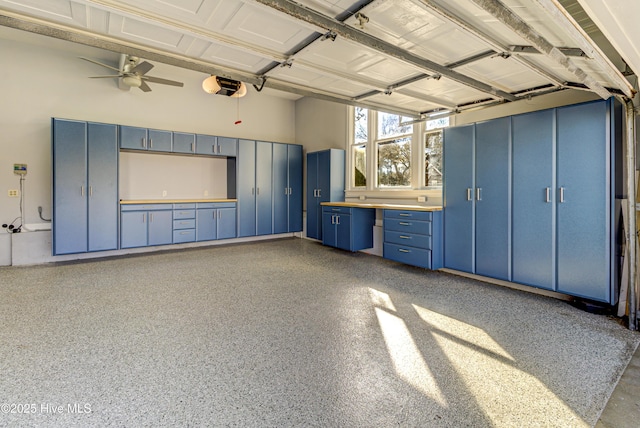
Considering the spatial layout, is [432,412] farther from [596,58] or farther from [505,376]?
[596,58]

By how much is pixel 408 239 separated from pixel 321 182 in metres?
2.81

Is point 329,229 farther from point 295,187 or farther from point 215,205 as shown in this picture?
point 215,205

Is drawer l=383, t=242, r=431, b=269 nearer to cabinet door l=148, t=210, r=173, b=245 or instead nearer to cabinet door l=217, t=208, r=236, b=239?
cabinet door l=217, t=208, r=236, b=239

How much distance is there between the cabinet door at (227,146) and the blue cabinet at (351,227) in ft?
7.97

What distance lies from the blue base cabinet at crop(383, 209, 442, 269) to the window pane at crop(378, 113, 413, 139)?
1.59 meters

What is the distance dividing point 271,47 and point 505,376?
2.93 meters

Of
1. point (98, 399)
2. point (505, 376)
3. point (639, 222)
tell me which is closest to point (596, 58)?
point (639, 222)

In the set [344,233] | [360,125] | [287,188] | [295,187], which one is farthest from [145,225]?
[360,125]

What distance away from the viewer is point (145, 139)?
5633 mm

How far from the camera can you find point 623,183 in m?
3.16

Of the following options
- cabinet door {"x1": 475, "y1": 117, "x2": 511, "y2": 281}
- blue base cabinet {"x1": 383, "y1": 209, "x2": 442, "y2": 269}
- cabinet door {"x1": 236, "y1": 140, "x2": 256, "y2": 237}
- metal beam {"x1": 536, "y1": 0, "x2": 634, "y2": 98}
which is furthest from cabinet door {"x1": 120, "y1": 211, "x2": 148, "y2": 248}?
metal beam {"x1": 536, "y1": 0, "x2": 634, "y2": 98}

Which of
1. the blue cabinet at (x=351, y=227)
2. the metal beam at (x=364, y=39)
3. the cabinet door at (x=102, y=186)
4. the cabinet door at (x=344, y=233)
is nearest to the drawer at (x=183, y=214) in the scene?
the cabinet door at (x=102, y=186)

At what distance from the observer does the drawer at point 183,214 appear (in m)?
5.97

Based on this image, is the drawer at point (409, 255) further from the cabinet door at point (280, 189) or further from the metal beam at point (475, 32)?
the cabinet door at point (280, 189)
